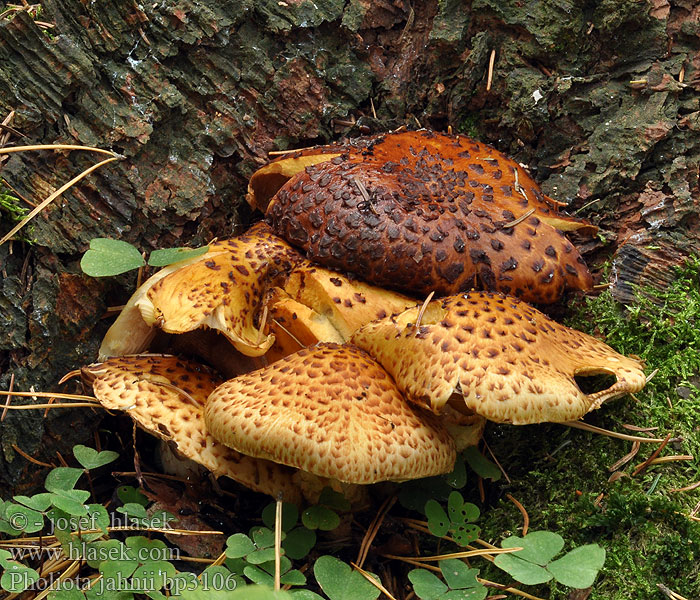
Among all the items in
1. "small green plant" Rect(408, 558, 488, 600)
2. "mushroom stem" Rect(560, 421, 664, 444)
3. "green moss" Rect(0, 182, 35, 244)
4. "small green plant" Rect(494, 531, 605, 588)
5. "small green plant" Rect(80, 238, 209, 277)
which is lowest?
"small green plant" Rect(408, 558, 488, 600)

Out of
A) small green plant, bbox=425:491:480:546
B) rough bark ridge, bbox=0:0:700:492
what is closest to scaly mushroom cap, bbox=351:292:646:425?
small green plant, bbox=425:491:480:546

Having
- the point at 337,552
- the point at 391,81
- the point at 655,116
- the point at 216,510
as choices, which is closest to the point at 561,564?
the point at 337,552

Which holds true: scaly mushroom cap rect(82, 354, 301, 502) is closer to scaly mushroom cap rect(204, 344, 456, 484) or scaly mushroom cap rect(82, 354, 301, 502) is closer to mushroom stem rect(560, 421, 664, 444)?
scaly mushroom cap rect(204, 344, 456, 484)

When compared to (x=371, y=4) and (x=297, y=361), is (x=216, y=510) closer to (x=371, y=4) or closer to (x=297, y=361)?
(x=297, y=361)

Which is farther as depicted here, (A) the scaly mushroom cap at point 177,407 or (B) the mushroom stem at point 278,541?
(A) the scaly mushroom cap at point 177,407

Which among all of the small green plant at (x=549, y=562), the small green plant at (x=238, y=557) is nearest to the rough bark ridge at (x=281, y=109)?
the small green plant at (x=238, y=557)

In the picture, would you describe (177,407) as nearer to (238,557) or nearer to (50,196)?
(238,557)

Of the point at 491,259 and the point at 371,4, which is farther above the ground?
the point at 371,4

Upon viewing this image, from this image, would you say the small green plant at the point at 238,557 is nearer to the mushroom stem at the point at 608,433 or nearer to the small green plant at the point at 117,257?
the mushroom stem at the point at 608,433
